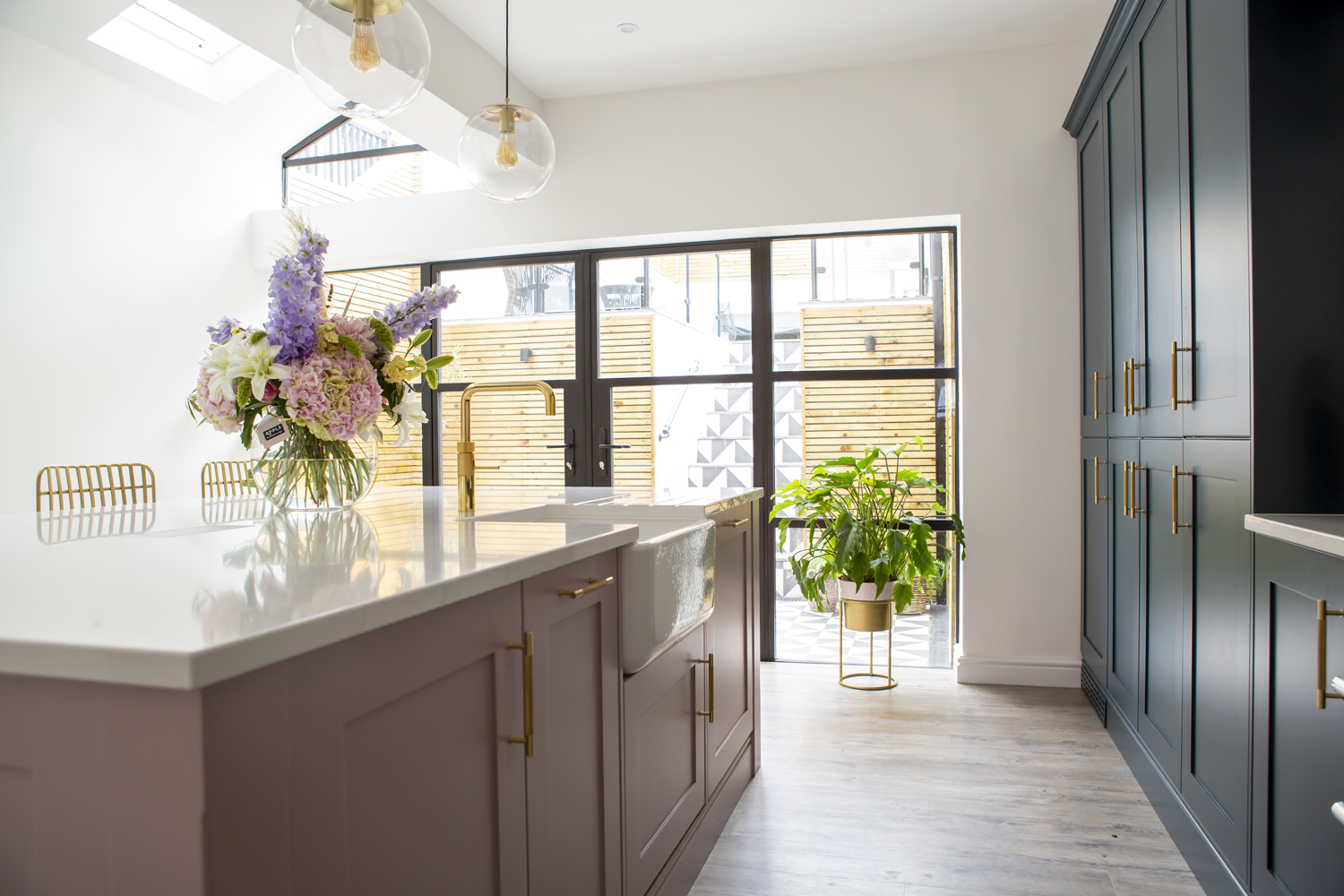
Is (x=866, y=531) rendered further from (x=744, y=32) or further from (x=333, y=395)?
(x=333, y=395)

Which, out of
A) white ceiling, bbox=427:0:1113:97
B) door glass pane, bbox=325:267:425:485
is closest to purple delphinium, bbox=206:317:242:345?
white ceiling, bbox=427:0:1113:97

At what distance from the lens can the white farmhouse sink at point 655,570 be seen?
1.55 metres

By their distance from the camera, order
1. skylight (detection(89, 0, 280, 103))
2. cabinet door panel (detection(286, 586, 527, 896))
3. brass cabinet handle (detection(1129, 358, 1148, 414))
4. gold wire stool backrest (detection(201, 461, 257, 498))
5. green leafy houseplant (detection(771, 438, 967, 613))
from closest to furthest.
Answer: cabinet door panel (detection(286, 586, 527, 896))
brass cabinet handle (detection(1129, 358, 1148, 414))
green leafy houseplant (detection(771, 438, 967, 613))
gold wire stool backrest (detection(201, 461, 257, 498))
skylight (detection(89, 0, 280, 103))

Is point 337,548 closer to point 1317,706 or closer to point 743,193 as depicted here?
point 1317,706

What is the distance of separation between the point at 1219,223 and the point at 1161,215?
1.53ft

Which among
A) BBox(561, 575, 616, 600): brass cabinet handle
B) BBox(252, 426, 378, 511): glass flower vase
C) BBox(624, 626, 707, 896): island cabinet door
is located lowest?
BBox(624, 626, 707, 896): island cabinet door

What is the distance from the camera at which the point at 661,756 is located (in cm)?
177

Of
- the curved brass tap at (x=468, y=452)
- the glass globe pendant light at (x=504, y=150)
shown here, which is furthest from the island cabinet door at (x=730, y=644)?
the glass globe pendant light at (x=504, y=150)

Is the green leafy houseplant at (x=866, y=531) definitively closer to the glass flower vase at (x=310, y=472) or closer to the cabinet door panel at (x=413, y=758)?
the glass flower vase at (x=310, y=472)

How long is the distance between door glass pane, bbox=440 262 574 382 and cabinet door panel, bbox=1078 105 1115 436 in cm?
238

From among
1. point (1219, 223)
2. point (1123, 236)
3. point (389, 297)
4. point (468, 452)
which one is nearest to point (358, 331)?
point (468, 452)

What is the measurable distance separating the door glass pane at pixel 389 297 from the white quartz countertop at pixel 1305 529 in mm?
3994

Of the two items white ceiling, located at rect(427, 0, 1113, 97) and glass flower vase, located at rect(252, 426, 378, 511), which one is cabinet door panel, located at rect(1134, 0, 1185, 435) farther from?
glass flower vase, located at rect(252, 426, 378, 511)

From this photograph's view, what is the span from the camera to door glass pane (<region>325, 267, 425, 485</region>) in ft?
15.3
